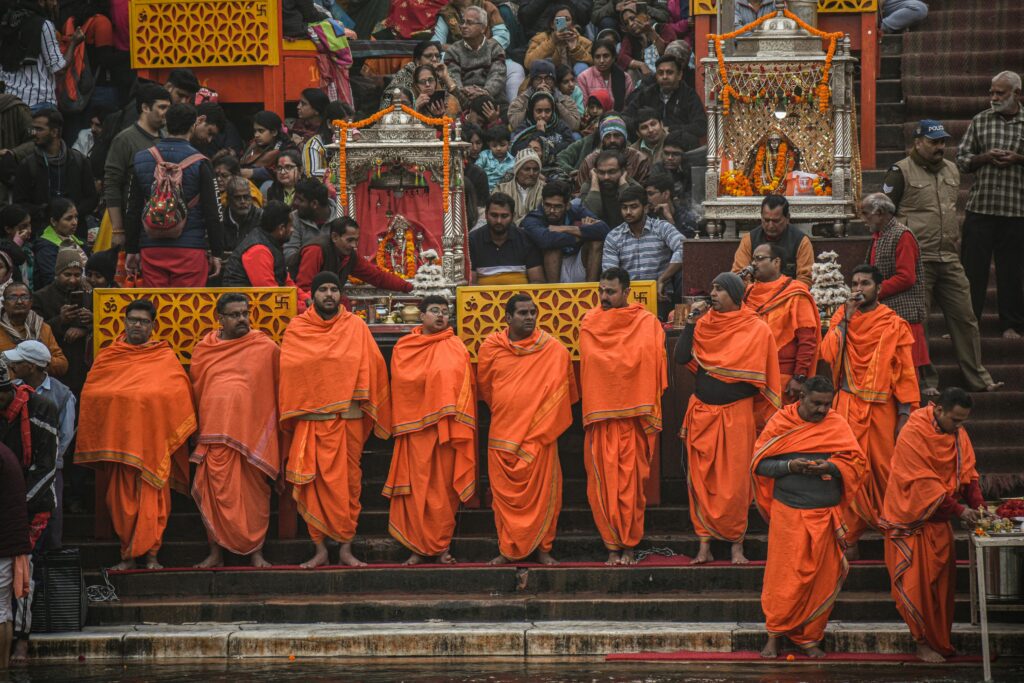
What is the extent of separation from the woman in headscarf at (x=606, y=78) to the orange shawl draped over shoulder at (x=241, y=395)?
19.2ft

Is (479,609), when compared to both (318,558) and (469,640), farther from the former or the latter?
(318,558)

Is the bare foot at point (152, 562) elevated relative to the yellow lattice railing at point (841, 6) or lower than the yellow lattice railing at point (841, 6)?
lower

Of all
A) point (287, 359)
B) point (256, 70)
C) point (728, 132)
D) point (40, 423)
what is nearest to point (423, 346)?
point (287, 359)

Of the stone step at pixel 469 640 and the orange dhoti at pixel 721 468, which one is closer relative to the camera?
the stone step at pixel 469 640

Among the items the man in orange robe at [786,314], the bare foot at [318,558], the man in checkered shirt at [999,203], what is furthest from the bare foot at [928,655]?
the bare foot at [318,558]

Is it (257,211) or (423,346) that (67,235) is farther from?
(423,346)

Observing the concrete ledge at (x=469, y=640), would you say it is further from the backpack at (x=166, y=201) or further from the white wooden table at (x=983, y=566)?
the backpack at (x=166, y=201)

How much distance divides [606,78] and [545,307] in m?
5.16

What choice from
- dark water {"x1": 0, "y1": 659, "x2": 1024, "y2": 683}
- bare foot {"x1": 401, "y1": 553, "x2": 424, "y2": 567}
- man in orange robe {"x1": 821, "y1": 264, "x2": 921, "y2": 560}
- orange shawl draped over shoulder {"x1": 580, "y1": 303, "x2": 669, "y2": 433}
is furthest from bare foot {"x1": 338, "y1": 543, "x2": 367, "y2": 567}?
man in orange robe {"x1": 821, "y1": 264, "x2": 921, "y2": 560}

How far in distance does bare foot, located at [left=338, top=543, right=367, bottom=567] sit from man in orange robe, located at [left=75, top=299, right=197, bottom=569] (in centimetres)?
117

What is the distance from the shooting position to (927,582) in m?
10.4

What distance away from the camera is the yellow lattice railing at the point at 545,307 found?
12.2 meters

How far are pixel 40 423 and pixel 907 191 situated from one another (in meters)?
6.30

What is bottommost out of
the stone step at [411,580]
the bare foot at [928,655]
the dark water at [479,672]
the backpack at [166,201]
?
the dark water at [479,672]
